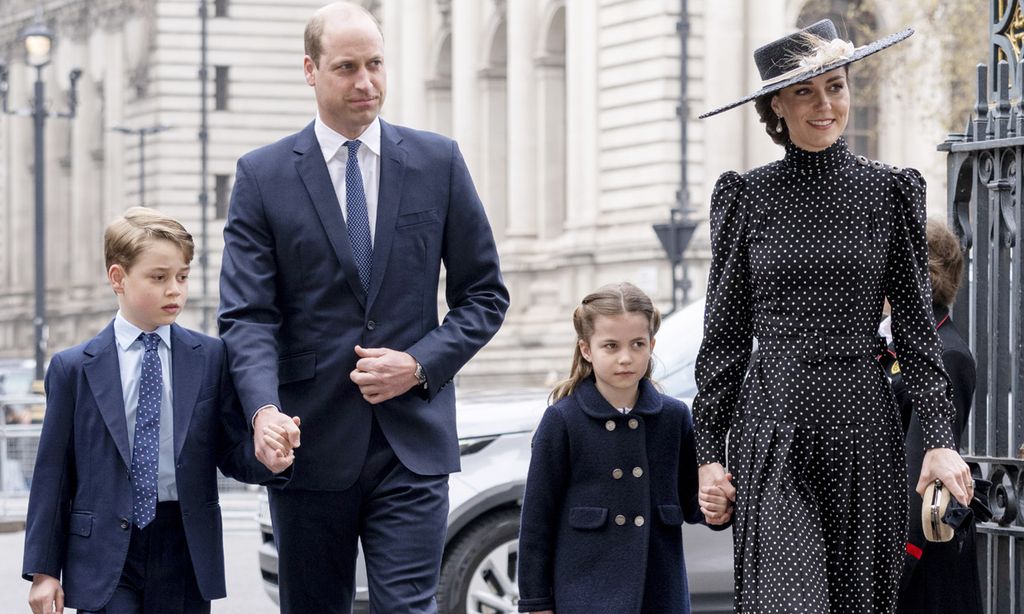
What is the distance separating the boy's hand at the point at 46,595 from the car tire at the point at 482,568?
3.78m

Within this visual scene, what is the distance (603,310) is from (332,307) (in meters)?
0.84

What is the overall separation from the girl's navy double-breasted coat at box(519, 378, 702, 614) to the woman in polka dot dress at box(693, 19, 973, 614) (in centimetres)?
68

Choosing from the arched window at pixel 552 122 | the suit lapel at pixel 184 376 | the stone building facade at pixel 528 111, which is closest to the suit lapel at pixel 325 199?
the suit lapel at pixel 184 376

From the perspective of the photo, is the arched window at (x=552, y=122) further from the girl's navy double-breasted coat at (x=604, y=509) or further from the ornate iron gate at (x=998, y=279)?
the girl's navy double-breasted coat at (x=604, y=509)

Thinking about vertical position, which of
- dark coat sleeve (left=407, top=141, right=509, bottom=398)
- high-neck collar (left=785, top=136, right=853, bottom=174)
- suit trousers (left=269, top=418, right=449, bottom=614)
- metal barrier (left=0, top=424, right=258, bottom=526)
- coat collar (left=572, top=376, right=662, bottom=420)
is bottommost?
metal barrier (left=0, top=424, right=258, bottom=526)

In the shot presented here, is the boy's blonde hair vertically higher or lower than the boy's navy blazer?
higher

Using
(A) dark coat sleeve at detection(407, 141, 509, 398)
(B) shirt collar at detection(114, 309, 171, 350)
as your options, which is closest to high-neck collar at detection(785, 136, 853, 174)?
(A) dark coat sleeve at detection(407, 141, 509, 398)

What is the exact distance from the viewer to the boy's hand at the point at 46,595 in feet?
19.4

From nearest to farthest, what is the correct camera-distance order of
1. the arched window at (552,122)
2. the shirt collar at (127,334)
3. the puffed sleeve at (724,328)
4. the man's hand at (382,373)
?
the puffed sleeve at (724,328) < the man's hand at (382,373) < the shirt collar at (127,334) < the arched window at (552,122)

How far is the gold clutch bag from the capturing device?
522cm

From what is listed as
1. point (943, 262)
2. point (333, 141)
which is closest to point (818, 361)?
point (943, 262)

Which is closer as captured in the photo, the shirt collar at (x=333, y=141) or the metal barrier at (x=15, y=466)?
the shirt collar at (x=333, y=141)

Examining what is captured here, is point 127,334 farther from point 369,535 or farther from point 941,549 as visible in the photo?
point 941,549

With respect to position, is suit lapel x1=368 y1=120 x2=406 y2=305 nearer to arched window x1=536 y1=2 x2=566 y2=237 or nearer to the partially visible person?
the partially visible person
